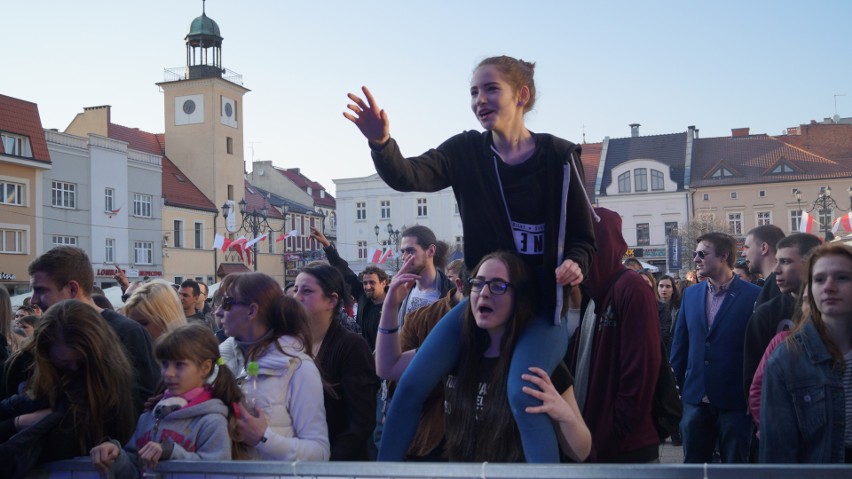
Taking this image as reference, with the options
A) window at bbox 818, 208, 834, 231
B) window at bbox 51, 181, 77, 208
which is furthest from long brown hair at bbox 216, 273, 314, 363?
window at bbox 51, 181, 77, 208

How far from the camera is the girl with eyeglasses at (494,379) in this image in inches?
135

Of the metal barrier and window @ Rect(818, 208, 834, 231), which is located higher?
→ window @ Rect(818, 208, 834, 231)

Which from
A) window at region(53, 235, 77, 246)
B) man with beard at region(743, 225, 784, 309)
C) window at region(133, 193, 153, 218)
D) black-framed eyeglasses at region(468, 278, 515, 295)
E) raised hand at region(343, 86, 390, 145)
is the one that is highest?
window at region(133, 193, 153, 218)

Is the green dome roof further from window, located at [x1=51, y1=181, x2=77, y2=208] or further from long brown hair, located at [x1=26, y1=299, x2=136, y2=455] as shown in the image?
long brown hair, located at [x1=26, y1=299, x2=136, y2=455]

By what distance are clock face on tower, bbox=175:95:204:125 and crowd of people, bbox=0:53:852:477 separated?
59.2 m

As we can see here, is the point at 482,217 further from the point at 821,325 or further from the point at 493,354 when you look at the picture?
Result: the point at 821,325

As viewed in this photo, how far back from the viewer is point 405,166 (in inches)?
143

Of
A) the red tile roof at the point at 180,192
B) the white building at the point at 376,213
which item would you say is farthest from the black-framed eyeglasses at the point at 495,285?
the white building at the point at 376,213

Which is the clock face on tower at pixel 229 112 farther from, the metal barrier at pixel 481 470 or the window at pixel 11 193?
the metal barrier at pixel 481 470

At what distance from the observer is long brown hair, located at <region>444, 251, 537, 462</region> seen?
343 centimetres

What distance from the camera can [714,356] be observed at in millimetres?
6906

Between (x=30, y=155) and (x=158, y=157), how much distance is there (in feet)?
35.8

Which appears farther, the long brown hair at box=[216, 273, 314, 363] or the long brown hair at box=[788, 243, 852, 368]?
the long brown hair at box=[216, 273, 314, 363]

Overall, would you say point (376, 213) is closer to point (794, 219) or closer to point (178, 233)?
point (178, 233)
